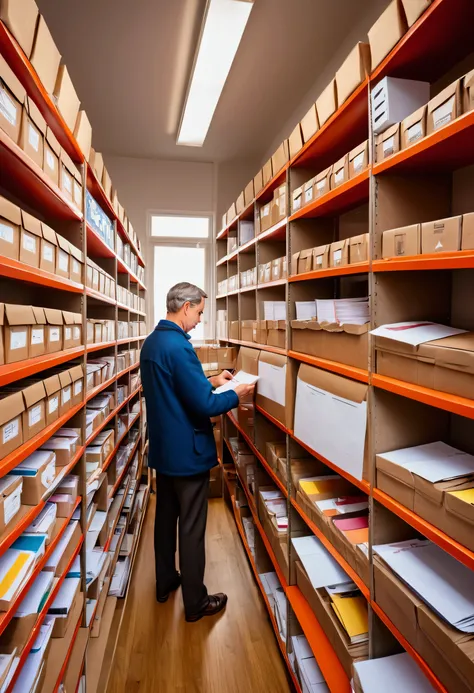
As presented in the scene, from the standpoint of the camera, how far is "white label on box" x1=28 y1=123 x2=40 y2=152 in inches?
47.9

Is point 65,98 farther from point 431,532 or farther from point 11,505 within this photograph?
point 431,532

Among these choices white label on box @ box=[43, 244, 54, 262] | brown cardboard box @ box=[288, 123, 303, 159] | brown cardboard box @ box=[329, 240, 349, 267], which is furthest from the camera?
brown cardboard box @ box=[288, 123, 303, 159]

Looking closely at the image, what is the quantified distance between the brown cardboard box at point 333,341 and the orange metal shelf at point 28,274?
40.1 inches

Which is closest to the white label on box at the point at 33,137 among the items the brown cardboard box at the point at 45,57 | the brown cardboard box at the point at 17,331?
the brown cardboard box at the point at 45,57

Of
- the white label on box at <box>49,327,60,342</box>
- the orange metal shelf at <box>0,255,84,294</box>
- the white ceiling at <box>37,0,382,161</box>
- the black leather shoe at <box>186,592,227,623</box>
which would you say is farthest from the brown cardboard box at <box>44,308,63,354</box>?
the white ceiling at <box>37,0,382,161</box>

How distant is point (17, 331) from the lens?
120 cm

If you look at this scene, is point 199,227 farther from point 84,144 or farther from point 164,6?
point 84,144

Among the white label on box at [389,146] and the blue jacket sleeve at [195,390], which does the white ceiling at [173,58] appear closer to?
the white label on box at [389,146]

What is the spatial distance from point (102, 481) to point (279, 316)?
139 cm

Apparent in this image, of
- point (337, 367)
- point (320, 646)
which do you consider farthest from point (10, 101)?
point (320, 646)

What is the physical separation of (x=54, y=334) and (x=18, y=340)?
1.06 feet

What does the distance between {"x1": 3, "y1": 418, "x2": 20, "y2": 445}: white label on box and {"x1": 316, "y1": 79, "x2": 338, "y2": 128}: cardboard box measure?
153 centimetres

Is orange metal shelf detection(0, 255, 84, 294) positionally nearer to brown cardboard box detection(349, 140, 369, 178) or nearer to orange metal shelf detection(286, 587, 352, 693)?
brown cardboard box detection(349, 140, 369, 178)

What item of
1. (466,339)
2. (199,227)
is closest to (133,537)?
(466,339)
